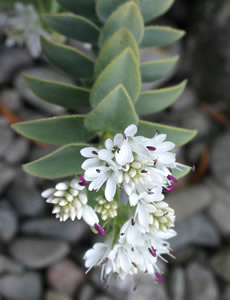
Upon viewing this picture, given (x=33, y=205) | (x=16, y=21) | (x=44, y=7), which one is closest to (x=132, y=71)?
(x=44, y=7)

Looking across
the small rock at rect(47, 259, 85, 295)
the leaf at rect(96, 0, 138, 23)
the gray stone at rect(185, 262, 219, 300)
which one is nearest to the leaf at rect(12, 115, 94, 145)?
the leaf at rect(96, 0, 138, 23)

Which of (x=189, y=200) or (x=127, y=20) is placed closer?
(x=127, y=20)

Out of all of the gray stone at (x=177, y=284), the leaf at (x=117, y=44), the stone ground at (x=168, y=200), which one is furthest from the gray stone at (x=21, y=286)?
the leaf at (x=117, y=44)

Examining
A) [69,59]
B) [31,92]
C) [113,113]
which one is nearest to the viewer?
[113,113]

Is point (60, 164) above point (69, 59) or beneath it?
beneath

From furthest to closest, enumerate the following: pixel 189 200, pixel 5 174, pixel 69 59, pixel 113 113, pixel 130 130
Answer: pixel 189 200, pixel 5 174, pixel 69 59, pixel 113 113, pixel 130 130

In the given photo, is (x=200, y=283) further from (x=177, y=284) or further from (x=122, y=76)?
(x=122, y=76)

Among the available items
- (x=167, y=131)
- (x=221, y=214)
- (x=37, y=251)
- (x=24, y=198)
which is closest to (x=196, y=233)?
(x=221, y=214)

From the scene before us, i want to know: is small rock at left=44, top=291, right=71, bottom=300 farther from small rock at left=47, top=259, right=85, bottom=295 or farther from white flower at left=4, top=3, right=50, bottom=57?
white flower at left=4, top=3, right=50, bottom=57
